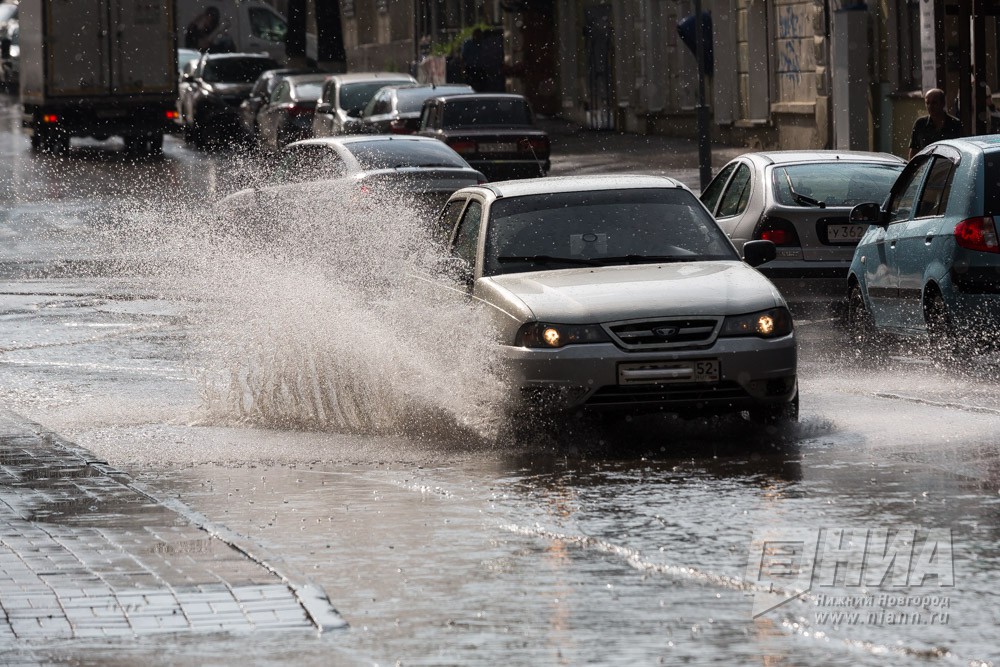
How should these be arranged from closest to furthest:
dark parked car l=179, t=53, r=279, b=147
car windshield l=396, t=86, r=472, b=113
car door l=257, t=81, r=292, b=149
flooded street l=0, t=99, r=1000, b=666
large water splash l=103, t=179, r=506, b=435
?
flooded street l=0, t=99, r=1000, b=666, large water splash l=103, t=179, r=506, b=435, car windshield l=396, t=86, r=472, b=113, car door l=257, t=81, r=292, b=149, dark parked car l=179, t=53, r=279, b=147

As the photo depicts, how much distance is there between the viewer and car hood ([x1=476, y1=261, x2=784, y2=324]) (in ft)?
34.2

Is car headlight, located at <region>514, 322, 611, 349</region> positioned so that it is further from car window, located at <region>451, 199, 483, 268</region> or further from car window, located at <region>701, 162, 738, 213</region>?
car window, located at <region>701, 162, 738, 213</region>

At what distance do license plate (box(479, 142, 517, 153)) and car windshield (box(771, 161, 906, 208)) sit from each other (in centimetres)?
1415

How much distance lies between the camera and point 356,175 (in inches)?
859

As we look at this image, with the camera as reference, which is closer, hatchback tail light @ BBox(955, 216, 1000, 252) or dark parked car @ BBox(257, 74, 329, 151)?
hatchback tail light @ BBox(955, 216, 1000, 252)

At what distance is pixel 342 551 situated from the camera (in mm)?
7777

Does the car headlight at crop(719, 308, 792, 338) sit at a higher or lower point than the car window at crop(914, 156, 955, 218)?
lower

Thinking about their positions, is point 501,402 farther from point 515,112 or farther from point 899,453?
point 515,112

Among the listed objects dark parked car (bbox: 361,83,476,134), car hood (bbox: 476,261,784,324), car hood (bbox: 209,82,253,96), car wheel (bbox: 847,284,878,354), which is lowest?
car wheel (bbox: 847,284,878,354)

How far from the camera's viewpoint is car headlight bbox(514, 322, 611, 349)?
34.0 feet

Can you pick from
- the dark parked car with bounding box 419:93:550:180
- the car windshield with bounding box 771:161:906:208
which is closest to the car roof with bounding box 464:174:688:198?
the car windshield with bounding box 771:161:906:208

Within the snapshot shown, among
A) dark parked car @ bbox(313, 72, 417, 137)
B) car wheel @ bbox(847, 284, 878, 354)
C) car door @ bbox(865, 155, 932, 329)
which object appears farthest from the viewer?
dark parked car @ bbox(313, 72, 417, 137)

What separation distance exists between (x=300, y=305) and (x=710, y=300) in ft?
10.3

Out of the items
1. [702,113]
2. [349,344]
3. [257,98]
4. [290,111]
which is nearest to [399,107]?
[290,111]
